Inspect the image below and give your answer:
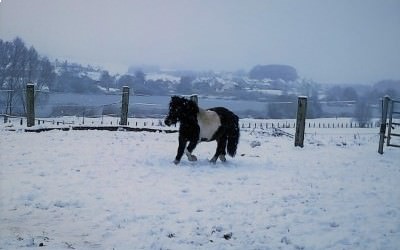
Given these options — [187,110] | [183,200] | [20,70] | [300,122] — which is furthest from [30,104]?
[20,70]

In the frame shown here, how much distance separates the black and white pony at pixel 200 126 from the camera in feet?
25.4

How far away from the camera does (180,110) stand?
7.89m

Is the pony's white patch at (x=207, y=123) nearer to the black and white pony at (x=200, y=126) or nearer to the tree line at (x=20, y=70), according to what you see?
the black and white pony at (x=200, y=126)

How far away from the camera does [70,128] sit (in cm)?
1118

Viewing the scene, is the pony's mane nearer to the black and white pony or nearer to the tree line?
the black and white pony

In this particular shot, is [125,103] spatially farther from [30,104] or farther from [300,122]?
[300,122]

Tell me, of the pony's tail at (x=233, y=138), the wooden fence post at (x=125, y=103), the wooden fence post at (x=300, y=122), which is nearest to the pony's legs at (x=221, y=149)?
the pony's tail at (x=233, y=138)

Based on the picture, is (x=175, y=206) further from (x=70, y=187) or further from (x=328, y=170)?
(x=328, y=170)

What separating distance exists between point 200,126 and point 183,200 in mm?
2722

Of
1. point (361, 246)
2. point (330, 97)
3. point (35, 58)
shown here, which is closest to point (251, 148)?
point (361, 246)

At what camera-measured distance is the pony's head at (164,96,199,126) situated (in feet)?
25.6

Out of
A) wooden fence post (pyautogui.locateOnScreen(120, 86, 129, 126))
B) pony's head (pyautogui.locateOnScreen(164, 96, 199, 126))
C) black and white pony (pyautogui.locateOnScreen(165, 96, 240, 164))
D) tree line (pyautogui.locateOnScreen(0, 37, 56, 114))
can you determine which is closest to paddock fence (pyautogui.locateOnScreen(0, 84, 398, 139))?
wooden fence post (pyautogui.locateOnScreen(120, 86, 129, 126))

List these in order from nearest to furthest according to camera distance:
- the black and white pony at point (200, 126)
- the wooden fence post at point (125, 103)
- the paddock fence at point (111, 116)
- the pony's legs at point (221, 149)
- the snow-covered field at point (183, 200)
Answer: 1. the snow-covered field at point (183, 200)
2. the black and white pony at point (200, 126)
3. the pony's legs at point (221, 149)
4. the paddock fence at point (111, 116)
5. the wooden fence post at point (125, 103)

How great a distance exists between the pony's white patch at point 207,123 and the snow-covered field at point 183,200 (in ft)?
1.95
